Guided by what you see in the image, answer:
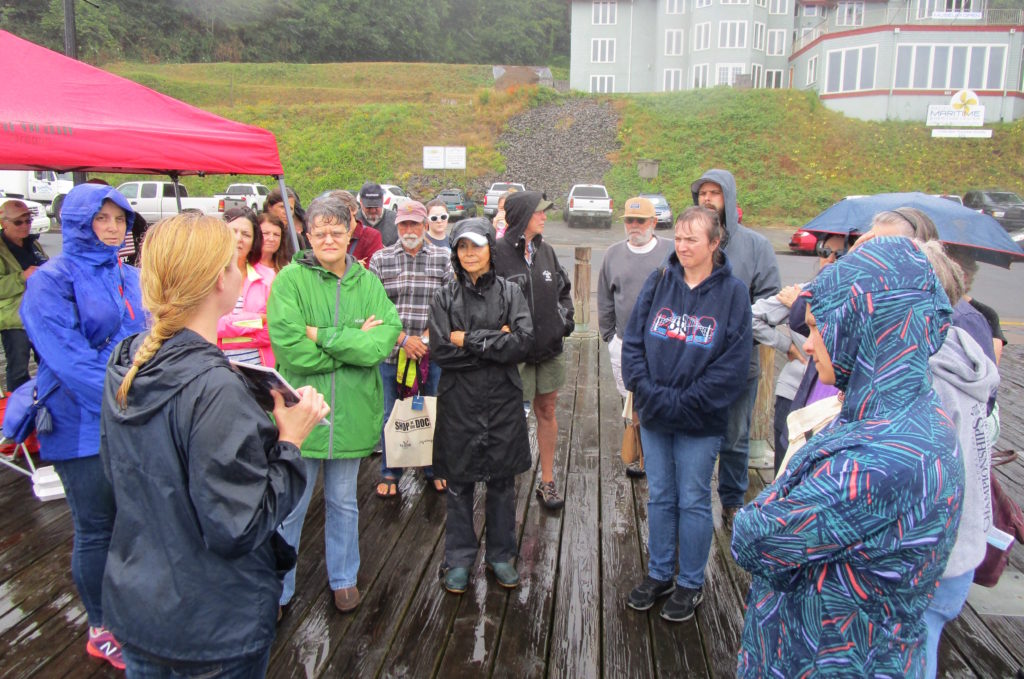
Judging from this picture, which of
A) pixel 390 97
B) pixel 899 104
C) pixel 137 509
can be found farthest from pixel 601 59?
pixel 137 509

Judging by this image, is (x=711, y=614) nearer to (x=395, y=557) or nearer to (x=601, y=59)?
(x=395, y=557)

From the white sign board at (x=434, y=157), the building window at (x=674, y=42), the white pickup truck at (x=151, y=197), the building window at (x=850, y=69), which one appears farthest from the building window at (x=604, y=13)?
the white pickup truck at (x=151, y=197)

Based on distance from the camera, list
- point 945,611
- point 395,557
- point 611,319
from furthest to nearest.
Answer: point 611,319 < point 395,557 < point 945,611

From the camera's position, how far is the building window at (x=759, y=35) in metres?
40.7

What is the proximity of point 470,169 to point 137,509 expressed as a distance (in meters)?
31.5

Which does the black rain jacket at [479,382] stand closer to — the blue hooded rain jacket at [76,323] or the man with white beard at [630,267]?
the man with white beard at [630,267]

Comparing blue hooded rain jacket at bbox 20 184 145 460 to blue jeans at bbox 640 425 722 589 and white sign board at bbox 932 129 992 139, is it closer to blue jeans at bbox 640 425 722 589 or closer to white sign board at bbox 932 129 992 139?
blue jeans at bbox 640 425 722 589

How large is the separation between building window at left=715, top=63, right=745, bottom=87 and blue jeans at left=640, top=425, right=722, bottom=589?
4282cm

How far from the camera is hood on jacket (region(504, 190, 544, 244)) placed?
395cm

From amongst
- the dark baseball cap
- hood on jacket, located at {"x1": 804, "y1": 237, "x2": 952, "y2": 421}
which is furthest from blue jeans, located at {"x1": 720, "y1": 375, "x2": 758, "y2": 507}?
the dark baseball cap

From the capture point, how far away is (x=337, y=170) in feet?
104

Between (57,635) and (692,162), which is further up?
(692,162)

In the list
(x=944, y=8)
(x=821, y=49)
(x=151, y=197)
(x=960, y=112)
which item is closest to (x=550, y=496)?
(x=151, y=197)

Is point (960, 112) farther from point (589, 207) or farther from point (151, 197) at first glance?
point (151, 197)
